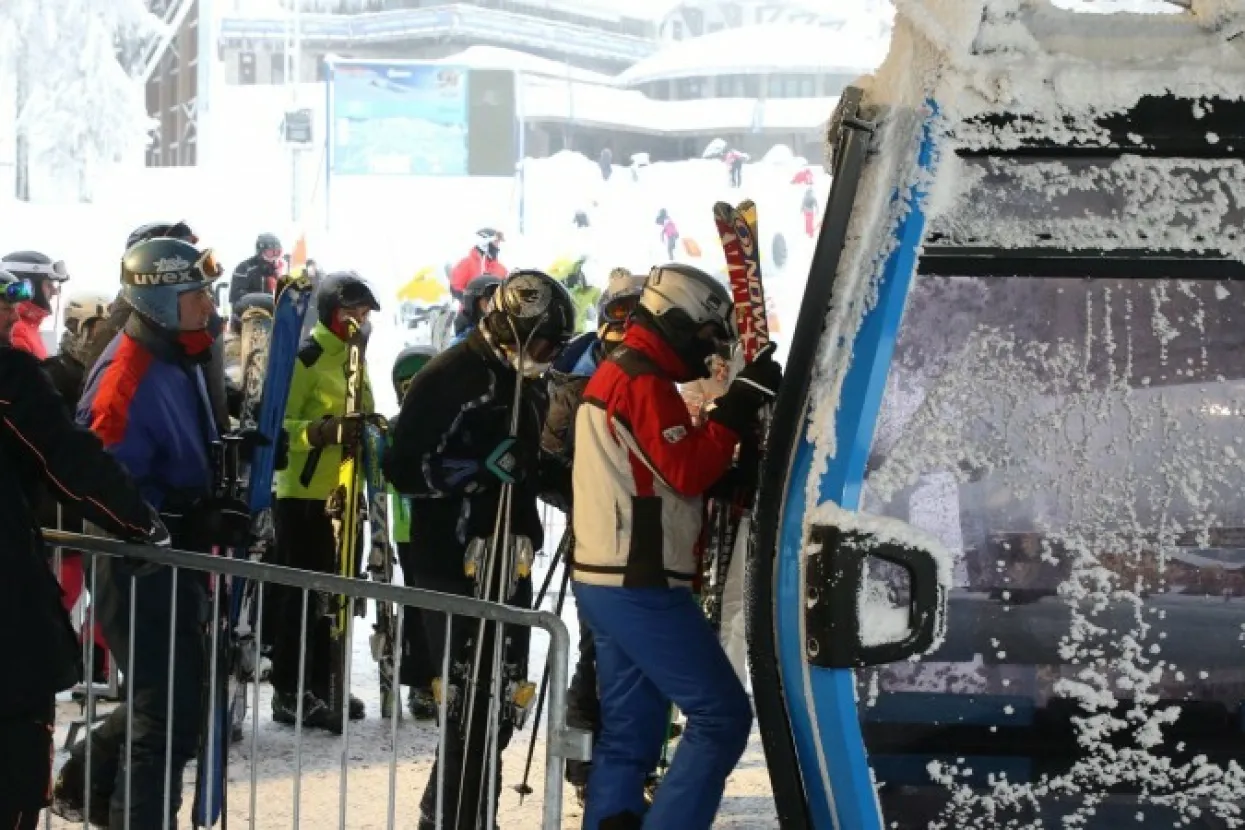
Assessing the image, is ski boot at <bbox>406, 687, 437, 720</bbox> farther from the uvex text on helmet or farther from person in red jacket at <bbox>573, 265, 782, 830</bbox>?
the uvex text on helmet

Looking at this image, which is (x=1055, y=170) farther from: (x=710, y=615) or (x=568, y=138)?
(x=568, y=138)

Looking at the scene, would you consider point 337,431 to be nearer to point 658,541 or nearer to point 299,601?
point 299,601

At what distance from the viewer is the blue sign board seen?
3141 centimetres

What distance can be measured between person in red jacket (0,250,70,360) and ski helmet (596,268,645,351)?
2.82 m

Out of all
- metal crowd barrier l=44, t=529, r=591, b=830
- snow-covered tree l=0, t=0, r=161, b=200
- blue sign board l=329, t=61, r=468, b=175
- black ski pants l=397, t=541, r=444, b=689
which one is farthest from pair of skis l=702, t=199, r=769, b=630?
snow-covered tree l=0, t=0, r=161, b=200

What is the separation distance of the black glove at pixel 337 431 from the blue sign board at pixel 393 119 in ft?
83.0

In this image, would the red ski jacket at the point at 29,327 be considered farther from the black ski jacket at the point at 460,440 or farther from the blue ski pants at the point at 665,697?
the blue ski pants at the point at 665,697

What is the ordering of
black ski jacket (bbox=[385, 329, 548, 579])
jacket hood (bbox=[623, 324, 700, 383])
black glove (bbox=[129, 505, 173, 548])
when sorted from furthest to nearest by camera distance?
black ski jacket (bbox=[385, 329, 548, 579]) → jacket hood (bbox=[623, 324, 700, 383]) → black glove (bbox=[129, 505, 173, 548])

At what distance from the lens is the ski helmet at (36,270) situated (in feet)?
28.0

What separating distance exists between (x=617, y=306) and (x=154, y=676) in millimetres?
2252

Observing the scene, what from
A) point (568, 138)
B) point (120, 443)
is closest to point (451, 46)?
point (568, 138)

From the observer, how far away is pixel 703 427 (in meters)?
4.09

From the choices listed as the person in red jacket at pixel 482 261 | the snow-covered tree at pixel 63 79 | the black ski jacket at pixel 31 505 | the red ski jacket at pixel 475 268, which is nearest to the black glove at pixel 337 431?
the black ski jacket at pixel 31 505

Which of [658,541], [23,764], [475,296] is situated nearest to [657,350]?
[658,541]
